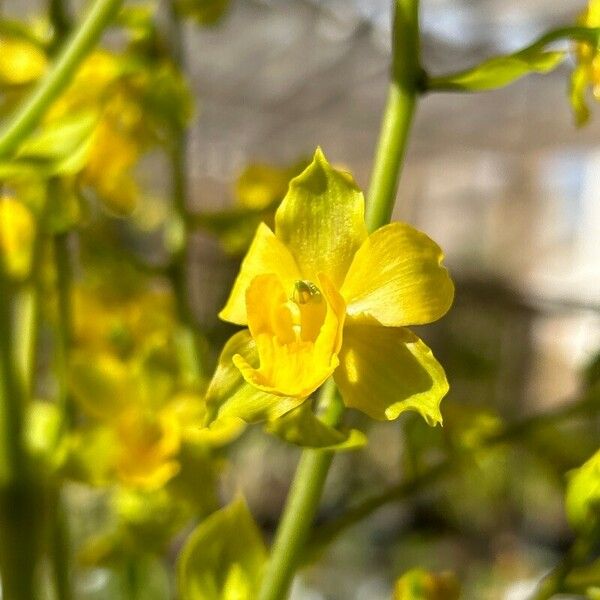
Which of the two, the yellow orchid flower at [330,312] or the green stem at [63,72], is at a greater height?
the green stem at [63,72]

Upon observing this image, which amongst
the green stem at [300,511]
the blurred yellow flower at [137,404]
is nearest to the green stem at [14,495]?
the blurred yellow flower at [137,404]

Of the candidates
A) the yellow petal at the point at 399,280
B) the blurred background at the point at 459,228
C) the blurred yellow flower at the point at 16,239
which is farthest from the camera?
the blurred background at the point at 459,228

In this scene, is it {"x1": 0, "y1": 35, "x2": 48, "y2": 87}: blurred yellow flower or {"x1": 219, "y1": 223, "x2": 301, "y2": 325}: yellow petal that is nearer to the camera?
{"x1": 219, "y1": 223, "x2": 301, "y2": 325}: yellow petal

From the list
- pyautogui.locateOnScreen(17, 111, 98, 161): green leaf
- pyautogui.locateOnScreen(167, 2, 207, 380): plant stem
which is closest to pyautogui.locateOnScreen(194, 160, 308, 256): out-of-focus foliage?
pyautogui.locateOnScreen(167, 2, 207, 380): plant stem

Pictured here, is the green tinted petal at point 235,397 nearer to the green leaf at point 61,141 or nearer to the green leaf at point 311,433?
the green leaf at point 311,433

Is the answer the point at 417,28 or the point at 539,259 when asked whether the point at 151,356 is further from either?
the point at 539,259

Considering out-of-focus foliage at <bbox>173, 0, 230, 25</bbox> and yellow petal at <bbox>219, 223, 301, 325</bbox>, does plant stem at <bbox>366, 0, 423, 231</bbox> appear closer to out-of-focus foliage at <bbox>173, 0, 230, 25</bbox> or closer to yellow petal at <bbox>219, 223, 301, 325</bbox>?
yellow petal at <bbox>219, 223, 301, 325</bbox>
